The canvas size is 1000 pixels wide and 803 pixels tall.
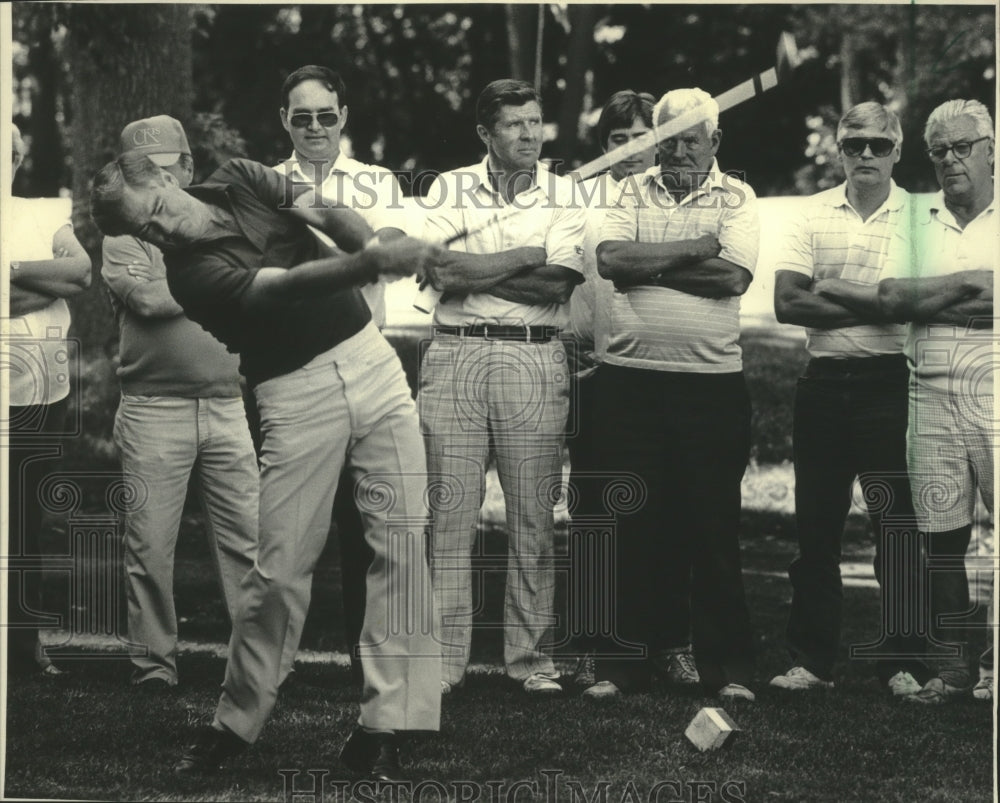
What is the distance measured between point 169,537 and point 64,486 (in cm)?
44

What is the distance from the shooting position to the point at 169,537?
5621 mm

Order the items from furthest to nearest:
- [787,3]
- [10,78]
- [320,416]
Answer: [787,3]
[10,78]
[320,416]

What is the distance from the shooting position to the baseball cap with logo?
17.7ft

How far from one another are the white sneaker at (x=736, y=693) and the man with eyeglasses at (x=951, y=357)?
23.7 inches

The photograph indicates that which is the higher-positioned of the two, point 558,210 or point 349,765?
point 558,210

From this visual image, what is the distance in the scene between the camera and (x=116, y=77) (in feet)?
21.0

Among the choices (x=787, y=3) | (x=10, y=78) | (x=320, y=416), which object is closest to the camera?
(x=320, y=416)

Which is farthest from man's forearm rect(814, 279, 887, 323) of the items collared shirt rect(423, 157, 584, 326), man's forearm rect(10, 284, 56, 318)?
man's forearm rect(10, 284, 56, 318)

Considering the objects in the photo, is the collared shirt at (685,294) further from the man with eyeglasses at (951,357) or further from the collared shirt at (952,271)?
the collared shirt at (952,271)

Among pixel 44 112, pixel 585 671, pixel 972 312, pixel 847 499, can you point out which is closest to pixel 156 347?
pixel 585 671

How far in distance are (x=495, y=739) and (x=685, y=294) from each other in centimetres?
176

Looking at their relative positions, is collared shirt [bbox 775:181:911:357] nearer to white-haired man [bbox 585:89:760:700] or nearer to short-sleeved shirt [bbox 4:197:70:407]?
white-haired man [bbox 585:89:760:700]

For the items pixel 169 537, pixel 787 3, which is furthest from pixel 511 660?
pixel 787 3

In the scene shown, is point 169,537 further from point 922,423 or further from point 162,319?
point 922,423
